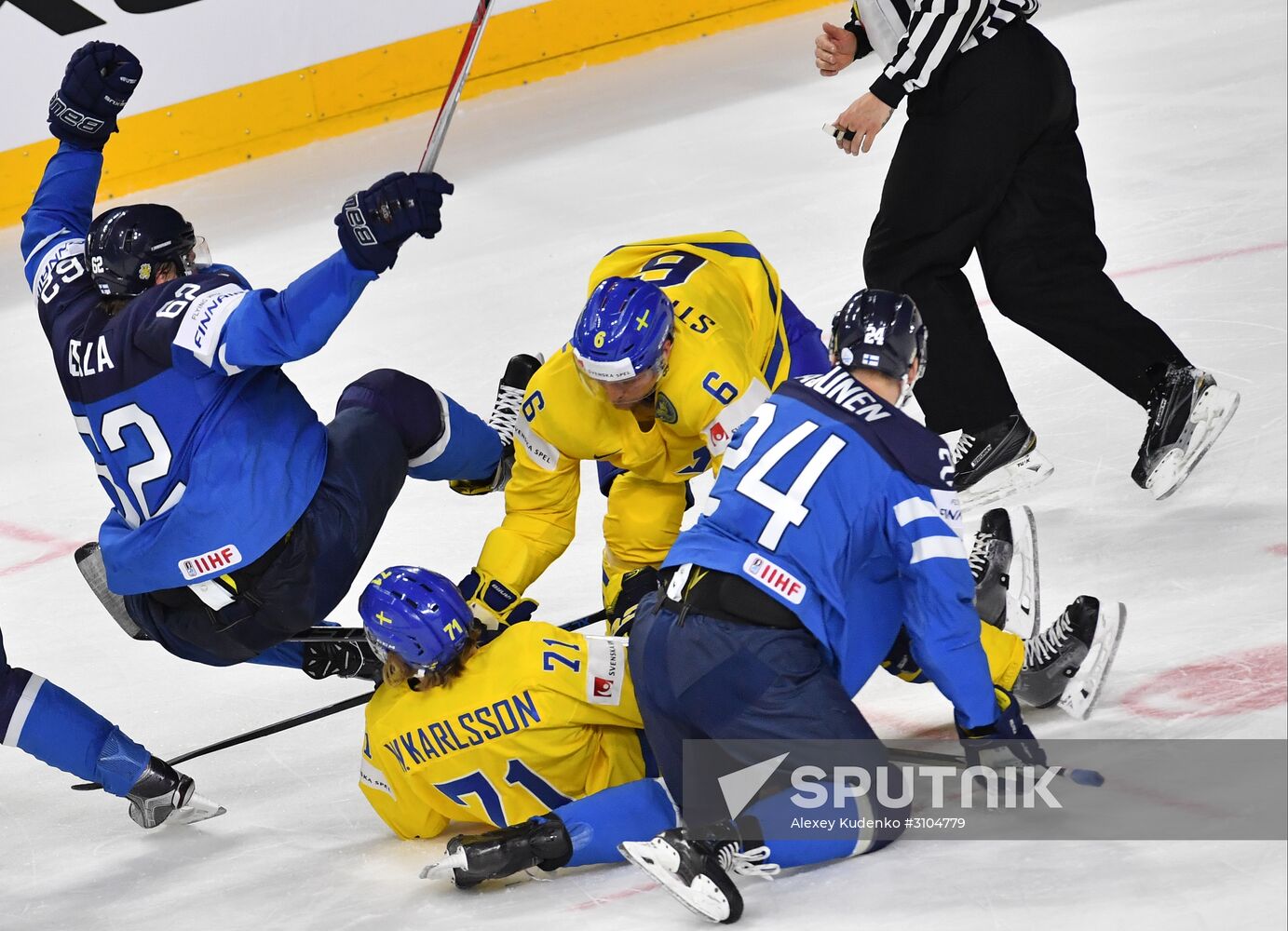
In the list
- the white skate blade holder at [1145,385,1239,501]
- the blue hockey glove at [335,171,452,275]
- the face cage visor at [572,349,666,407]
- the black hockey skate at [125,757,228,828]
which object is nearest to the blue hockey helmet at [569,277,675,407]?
the face cage visor at [572,349,666,407]

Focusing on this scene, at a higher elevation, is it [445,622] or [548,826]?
[445,622]

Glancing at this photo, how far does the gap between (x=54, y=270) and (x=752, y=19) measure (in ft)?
20.0

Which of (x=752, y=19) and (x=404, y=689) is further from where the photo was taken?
(x=752, y=19)

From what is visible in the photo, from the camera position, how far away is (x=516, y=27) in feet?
29.9

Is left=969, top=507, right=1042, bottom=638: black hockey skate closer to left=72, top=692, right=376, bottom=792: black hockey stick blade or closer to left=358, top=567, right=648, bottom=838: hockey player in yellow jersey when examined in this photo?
left=358, top=567, right=648, bottom=838: hockey player in yellow jersey

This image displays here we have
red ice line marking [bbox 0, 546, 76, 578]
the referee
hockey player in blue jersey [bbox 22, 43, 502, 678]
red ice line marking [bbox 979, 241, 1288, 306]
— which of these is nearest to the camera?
hockey player in blue jersey [bbox 22, 43, 502, 678]

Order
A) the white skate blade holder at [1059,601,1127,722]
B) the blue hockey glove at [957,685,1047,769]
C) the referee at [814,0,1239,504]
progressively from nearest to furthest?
the blue hockey glove at [957,685,1047,769]
the white skate blade holder at [1059,601,1127,722]
the referee at [814,0,1239,504]

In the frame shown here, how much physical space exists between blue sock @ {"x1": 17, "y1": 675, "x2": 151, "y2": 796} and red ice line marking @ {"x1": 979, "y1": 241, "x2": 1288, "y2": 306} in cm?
334

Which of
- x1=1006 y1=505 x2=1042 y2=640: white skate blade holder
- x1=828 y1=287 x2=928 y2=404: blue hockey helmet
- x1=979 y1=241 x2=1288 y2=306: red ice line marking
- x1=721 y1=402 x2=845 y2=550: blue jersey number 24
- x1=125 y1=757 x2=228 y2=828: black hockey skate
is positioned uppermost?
x1=979 y1=241 x2=1288 y2=306: red ice line marking

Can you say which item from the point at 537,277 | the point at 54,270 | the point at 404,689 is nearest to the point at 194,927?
the point at 404,689

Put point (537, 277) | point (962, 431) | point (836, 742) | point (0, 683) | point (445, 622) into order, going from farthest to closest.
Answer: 1. point (537, 277)
2. point (962, 431)
3. point (0, 683)
4. point (445, 622)
5. point (836, 742)

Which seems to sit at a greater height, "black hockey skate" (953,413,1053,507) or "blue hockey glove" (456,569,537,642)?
"black hockey skate" (953,413,1053,507)

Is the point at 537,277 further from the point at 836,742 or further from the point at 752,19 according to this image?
the point at 836,742

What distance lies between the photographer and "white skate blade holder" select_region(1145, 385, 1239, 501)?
14.2 ft
